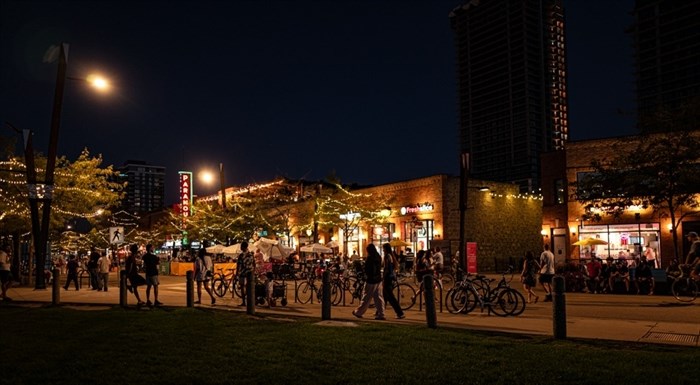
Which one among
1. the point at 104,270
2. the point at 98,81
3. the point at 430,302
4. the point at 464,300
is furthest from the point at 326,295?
the point at 104,270

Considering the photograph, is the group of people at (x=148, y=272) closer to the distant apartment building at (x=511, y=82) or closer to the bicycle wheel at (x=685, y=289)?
the bicycle wheel at (x=685, y=289)

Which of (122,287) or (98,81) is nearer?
(122,287)

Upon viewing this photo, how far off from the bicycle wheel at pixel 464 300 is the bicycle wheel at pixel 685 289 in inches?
294

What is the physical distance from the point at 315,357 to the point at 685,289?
1455 centimetres

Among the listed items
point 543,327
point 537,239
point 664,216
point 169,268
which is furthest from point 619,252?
point 169,268

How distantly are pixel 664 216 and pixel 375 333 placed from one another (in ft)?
79.2

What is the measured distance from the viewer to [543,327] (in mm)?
12008

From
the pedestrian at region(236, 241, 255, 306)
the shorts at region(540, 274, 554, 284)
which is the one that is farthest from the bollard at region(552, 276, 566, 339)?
the pedestrian at region(236, 241, 255, 306)

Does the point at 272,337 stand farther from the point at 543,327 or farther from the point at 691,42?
the point at 691,42

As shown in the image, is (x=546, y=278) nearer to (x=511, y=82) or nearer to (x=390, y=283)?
(x=390, y=283)

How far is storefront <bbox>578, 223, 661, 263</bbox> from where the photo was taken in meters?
31.5

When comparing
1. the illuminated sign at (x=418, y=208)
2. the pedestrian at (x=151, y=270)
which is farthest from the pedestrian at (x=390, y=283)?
the illuminated sign at (x=418, y=208)

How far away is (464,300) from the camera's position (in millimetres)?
14820

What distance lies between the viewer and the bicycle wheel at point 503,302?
1441cm
